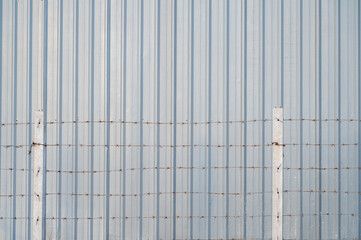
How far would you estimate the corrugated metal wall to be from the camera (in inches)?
238

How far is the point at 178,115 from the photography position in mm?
6059

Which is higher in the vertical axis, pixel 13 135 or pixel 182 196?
pixel 13 135

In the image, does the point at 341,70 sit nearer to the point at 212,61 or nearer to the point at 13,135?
the point at 212,61

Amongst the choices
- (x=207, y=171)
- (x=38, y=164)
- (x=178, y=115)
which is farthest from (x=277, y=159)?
(x=38, y=164)

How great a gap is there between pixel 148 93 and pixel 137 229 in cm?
193

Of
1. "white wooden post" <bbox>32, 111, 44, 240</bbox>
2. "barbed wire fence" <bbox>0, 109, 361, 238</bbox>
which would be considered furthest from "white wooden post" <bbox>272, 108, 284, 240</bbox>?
"white wooden post" <bbox>32, 111, 44, 240</bbox>

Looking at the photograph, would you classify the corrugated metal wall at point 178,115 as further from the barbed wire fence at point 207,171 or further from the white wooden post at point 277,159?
the white wooden post at point 277,159

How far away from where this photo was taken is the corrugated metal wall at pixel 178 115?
238 inches

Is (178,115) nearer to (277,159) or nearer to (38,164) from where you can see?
(277,159)

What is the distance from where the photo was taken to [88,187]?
6043 mm

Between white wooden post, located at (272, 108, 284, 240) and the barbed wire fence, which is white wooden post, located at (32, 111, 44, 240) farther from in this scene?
white wooden post, located at (272, 108, 284, 240)

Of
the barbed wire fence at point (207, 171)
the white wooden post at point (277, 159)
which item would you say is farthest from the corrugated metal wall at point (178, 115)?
the white wooden post at point (277, 159)

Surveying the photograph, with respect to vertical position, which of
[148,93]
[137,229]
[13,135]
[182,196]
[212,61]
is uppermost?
[212,61]

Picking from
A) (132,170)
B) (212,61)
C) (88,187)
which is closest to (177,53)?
(212,61)
